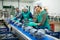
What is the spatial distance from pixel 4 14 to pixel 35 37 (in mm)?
5414

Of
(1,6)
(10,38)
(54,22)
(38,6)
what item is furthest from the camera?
(1,6)

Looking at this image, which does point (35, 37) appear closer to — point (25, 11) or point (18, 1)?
point (25, 11)

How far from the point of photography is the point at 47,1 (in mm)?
7852

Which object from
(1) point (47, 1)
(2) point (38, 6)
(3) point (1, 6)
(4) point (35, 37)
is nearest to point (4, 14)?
(1) point (47, 1)

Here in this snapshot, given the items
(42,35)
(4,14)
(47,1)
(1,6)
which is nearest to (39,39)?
(42,35)

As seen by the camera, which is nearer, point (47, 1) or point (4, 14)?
point (4, 14)

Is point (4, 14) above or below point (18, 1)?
below

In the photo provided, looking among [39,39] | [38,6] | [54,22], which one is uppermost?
[38,6]

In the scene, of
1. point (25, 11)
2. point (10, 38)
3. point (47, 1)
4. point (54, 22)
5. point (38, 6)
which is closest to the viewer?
point (10, 38)

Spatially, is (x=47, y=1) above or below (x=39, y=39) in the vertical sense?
above

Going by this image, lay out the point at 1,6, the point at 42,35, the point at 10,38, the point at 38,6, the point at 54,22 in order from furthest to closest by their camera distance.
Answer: the point at 1,6 → the point at 54,22 → the point at 38,6 → the point at 10,38 → the point at 42,35

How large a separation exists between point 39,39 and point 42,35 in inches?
2.7

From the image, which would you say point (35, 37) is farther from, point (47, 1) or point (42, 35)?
point (47, 1)

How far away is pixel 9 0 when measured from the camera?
10883mm
